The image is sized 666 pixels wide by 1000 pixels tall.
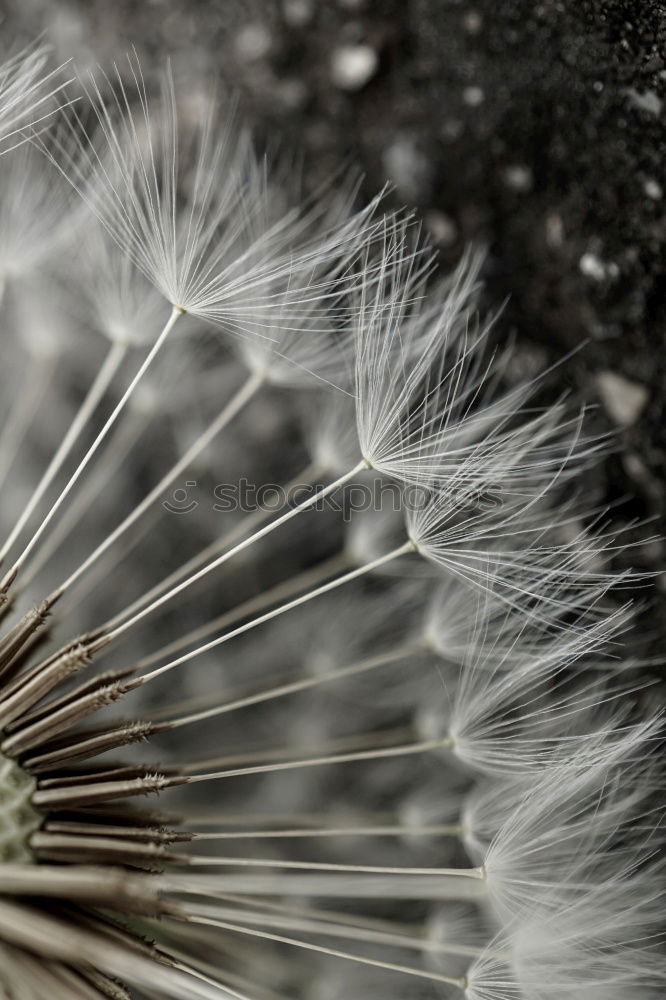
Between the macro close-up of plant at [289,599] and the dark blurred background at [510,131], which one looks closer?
the macro close-up of plant at [289,599]

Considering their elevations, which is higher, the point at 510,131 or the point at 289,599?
the point at 510,131

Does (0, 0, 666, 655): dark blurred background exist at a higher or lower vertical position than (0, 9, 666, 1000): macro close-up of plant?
higher

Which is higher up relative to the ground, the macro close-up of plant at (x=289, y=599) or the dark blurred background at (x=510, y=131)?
the dark blurred background at (x=510, y=131)

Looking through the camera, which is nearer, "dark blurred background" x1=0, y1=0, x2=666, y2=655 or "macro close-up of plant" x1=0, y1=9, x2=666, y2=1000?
"macro close-up of plant" x1=0, y1=9, x2=666, y2=1000

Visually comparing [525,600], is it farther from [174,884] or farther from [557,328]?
[174,884]

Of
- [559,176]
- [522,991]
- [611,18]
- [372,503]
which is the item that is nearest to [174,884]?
[522,991]
